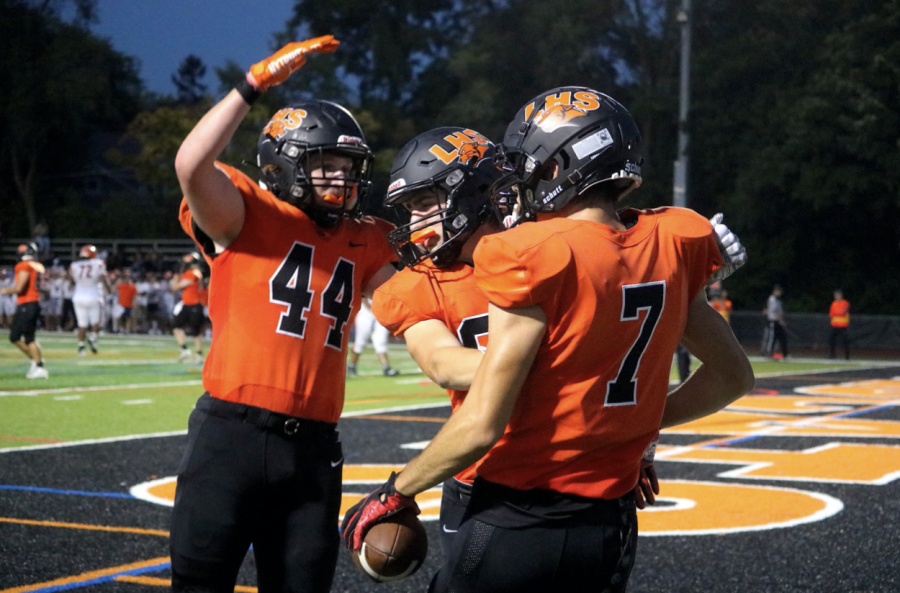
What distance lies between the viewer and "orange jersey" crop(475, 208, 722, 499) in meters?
2.34

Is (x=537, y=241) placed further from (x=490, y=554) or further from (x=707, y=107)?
(x=707, y=107)

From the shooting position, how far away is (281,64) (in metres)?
3.31

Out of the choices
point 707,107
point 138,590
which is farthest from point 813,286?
point 138,590

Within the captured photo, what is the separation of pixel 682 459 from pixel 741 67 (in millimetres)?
29349

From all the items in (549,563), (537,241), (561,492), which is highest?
(537,241)

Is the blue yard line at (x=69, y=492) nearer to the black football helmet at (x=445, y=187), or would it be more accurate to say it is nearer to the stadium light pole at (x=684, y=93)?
the black football helmet at (x=445, y=187)

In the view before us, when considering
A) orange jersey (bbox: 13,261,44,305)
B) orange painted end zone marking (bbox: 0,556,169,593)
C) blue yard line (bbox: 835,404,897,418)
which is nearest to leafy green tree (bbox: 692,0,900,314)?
blue yard line (bbox: 835,404,897,418)

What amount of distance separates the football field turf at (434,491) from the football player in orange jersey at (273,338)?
48.4 inches

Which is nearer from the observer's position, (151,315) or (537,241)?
(537,241)

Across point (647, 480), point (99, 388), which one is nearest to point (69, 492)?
point (647, 480)

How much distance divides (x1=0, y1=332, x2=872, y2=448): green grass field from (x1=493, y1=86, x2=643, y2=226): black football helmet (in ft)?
26.2

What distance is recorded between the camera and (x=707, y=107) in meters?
36.2

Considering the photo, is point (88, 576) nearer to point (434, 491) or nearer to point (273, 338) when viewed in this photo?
point (273, 338)

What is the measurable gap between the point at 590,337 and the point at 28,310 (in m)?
14.1
